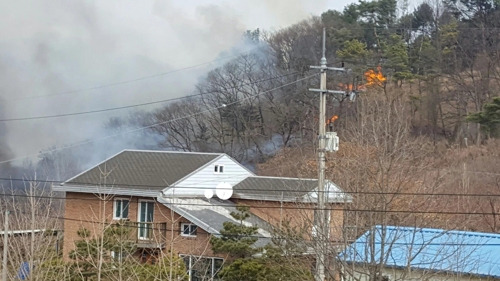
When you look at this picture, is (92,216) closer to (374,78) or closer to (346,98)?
(346,98)

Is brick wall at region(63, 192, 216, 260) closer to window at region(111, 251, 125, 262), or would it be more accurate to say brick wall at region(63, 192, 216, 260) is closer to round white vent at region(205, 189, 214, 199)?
round white vent at region(205, 189, 214, 199)

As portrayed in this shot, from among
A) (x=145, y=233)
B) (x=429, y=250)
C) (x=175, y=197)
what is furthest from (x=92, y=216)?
(x=429, y=250)

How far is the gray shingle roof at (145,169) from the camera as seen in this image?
2684cm

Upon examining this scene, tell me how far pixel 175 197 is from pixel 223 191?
1.78 metres

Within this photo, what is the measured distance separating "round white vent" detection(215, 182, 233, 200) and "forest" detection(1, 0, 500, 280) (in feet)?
14.3

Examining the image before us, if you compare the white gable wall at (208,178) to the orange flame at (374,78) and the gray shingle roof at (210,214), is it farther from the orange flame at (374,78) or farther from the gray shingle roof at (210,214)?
the orange flame at (374,78)

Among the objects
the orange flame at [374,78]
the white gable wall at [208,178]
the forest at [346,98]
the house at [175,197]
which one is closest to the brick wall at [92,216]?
the house at [175,197]

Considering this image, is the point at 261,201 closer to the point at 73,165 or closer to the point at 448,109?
the point at 73,165

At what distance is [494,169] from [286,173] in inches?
379

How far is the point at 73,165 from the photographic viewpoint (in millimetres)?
42344

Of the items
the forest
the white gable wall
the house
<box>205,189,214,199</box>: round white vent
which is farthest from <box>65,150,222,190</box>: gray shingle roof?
the forest

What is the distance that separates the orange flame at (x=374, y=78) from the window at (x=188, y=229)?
77.0ft

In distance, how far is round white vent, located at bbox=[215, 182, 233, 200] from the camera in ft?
87.7

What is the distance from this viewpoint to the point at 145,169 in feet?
92.1
